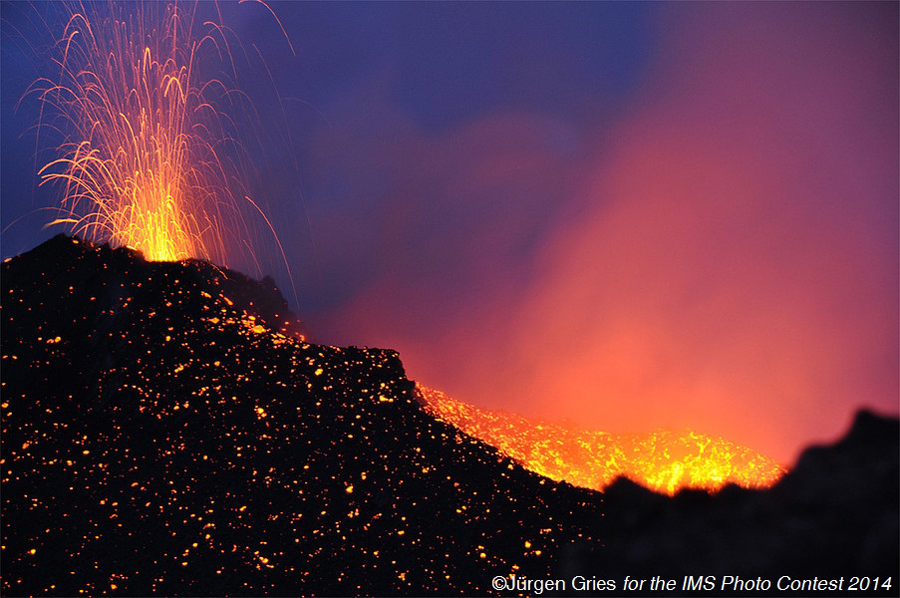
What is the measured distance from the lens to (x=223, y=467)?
7.20 meters

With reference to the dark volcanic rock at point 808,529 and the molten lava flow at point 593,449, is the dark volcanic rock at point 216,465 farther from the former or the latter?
the dark volcanic rock at point 808,529

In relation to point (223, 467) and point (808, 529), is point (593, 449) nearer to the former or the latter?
point (223, 467)

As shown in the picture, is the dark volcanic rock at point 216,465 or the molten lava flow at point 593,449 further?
the molten lava flow at point 593,449

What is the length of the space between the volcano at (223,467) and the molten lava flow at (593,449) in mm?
804

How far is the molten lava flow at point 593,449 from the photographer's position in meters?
7.95

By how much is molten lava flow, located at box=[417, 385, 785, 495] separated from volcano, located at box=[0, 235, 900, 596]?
0.80 meters

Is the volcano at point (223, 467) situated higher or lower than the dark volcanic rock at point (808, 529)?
higher

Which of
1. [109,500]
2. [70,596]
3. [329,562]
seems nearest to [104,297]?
[109,500]

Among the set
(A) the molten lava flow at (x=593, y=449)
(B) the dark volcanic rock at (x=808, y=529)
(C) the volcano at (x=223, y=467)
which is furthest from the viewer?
(A) the molten lava flow at (x=593, y=449)

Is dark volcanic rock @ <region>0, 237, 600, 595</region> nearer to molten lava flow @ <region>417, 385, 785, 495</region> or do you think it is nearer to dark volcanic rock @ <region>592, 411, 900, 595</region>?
molten lava flow @ <region>417, 385, 785, 495</region>

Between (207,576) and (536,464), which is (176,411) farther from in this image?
(536,464)

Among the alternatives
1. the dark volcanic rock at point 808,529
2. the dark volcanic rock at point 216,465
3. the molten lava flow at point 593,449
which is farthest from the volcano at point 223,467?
the dark volcanic rock at point 808,529

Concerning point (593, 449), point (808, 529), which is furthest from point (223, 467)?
point (808, 529)

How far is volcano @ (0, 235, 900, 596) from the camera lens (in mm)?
6527
